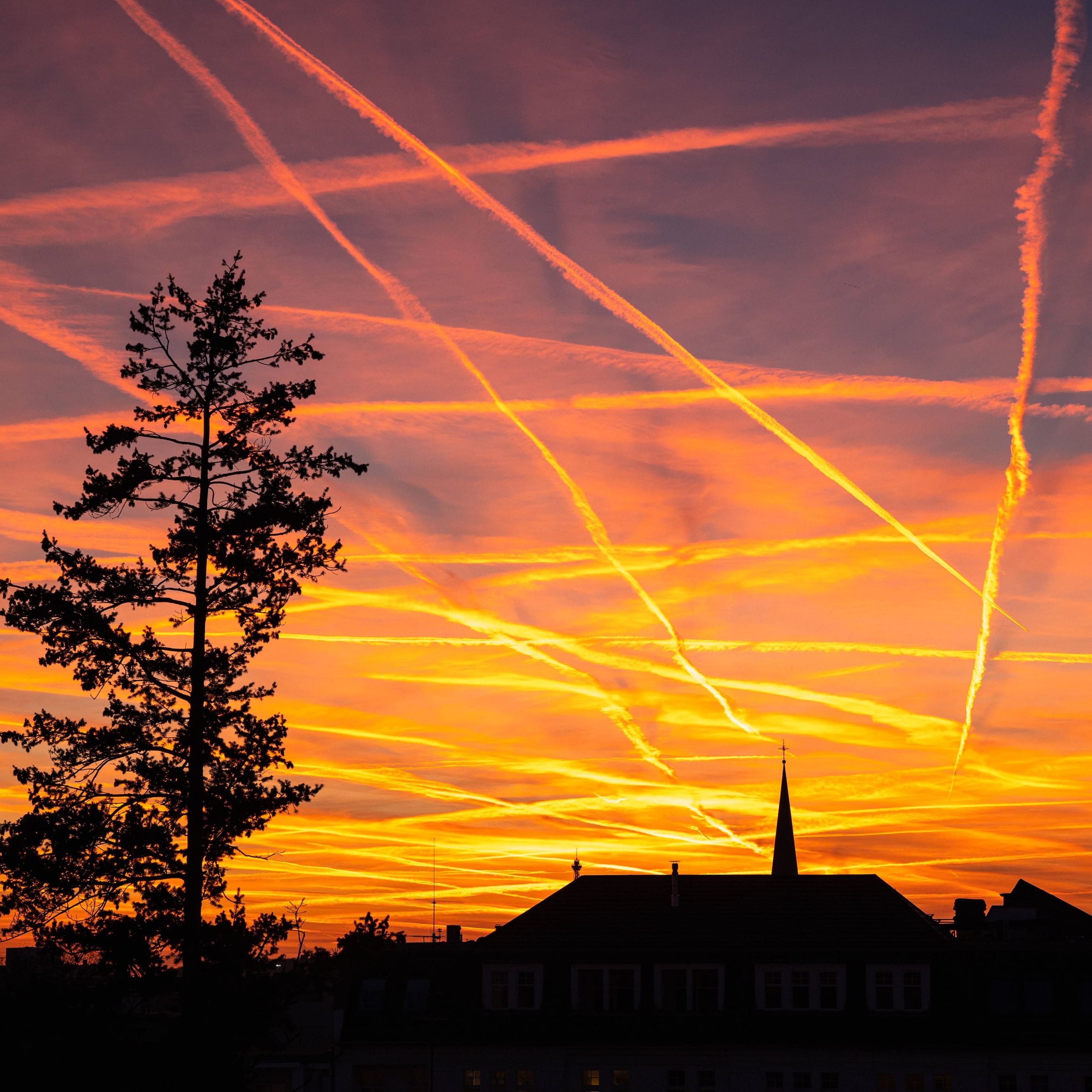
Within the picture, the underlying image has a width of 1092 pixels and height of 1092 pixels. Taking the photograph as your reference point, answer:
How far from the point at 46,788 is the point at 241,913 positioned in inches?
218

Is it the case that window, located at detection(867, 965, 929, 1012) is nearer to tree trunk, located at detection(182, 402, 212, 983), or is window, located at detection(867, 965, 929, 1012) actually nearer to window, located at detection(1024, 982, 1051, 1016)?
window, located at detection(1024, 982, 1051, 1016)

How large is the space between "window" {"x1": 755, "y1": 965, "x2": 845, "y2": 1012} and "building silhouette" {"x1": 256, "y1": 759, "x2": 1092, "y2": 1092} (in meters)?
0.08

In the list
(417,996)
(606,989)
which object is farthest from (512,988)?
(417,996)

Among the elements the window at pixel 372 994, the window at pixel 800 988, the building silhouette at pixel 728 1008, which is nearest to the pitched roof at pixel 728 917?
the building silhouette at pixel 728 1008

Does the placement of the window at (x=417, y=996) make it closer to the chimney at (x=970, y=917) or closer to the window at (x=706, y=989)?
the window at (x=706, y=989)

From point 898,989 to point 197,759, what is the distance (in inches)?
1705

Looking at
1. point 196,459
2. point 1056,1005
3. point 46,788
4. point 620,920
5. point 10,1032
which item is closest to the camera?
point 10,1032

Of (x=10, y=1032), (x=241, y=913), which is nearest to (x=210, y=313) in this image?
(x=241, y=913)

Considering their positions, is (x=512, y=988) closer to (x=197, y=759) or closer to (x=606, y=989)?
(x=606, y=989)

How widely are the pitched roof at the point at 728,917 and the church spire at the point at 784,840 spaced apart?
62429mm

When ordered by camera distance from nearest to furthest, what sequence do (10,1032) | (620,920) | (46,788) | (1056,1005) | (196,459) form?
1. (10,1032)
2. (46,788)
3. (196,459)
4. (1056,1005)
5. (620,920)

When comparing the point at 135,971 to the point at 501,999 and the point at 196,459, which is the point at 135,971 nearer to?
the point at 196,459

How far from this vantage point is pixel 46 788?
1267 inches

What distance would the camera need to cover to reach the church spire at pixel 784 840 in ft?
436
